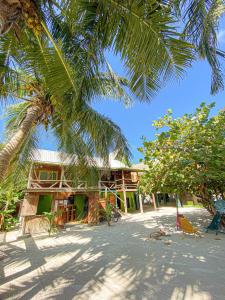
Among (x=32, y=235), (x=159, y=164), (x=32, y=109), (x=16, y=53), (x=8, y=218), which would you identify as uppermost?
(x=16, y=53)

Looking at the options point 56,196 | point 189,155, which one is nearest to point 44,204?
point 56,196

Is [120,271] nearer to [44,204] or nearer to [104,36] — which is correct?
[104,36]

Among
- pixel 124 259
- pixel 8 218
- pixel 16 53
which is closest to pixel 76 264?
pixel 124 259

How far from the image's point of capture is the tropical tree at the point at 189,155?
23.0 ft

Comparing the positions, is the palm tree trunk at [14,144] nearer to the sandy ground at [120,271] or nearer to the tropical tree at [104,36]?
the tropical tree at [104,36]

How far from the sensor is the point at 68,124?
587 centimetres

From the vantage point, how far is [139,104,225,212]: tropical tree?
23.0ft

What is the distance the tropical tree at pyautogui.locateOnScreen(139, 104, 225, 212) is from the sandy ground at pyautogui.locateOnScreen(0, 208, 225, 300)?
2.61 meters

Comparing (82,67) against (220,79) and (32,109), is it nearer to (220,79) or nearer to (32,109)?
(32,109)

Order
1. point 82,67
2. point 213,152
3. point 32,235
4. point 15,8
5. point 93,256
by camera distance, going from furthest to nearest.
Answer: point 32,235 → point 213,152 → point 93,256 → point 82,67 → point 15,8

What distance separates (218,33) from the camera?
3.89 metres

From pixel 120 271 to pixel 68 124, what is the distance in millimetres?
4636

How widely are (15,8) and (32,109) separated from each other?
267cm

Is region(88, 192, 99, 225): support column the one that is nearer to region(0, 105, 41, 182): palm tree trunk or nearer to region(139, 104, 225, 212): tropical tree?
region(139, 104, 225, 212): tropical tree
